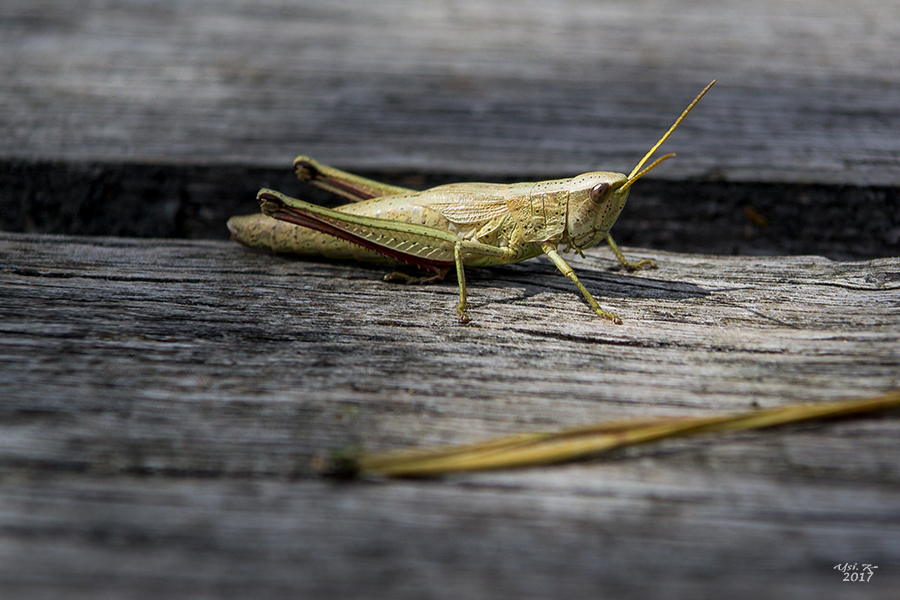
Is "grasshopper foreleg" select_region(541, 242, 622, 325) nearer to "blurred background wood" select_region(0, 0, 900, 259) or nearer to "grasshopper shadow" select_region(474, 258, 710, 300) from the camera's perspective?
"grasshopper shadow" select_region(474, 258, 710, 300)

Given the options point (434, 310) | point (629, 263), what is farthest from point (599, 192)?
point (434, 310)

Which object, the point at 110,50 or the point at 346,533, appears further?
the point at 110,50

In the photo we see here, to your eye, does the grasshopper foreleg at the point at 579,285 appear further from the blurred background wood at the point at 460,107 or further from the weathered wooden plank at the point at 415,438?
the blurred background wood at the point at 460,107

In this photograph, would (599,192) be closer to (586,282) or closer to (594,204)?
(594,204)

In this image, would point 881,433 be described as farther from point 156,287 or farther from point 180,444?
point 156,287

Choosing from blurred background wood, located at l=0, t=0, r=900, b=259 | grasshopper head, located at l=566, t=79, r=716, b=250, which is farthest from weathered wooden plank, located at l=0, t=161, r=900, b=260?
grasshopper head, located at l=566, t=79, r=716, b=250

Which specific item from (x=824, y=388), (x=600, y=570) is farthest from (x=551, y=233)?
(x=600, y=570)
